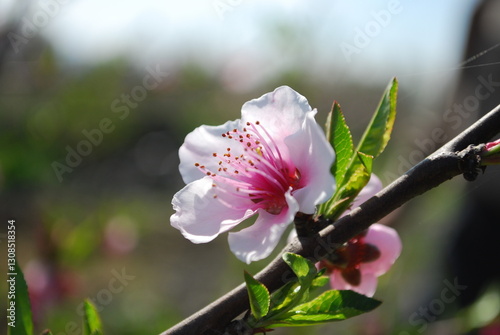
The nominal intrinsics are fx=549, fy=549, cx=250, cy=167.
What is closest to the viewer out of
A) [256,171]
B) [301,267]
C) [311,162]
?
[301,267]

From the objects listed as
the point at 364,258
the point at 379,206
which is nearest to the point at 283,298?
the point at 379,206

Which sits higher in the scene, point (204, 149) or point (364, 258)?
point (204, 149)

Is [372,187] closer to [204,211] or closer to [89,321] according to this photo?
[204,211]

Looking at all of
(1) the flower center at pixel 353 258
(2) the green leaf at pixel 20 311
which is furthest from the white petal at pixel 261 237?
(2) the green leaf at pixel 20 311

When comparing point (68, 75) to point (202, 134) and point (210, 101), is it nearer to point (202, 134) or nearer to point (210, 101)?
point (210, 101)

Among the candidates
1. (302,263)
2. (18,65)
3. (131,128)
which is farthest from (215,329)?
(131,128)

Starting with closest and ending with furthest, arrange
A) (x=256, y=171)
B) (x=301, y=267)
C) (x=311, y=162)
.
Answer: (x=301, y=267) → (x=311, y=162) → (x=256, y=171)

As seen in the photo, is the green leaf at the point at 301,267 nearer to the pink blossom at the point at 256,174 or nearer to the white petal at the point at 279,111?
the pink blossom at the point at 256,174
